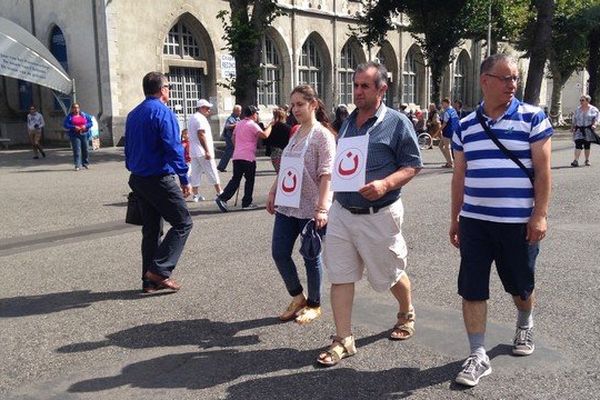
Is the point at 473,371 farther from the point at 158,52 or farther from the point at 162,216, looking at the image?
the point at 158,52

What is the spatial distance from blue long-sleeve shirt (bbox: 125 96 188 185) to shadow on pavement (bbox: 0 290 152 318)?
1159mm

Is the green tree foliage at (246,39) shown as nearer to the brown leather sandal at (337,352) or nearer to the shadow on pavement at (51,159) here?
the shadow on pavement at (51,159)

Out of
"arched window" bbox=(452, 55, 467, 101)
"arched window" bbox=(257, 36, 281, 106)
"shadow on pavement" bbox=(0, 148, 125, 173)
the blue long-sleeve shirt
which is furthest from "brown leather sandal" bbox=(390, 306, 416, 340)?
"arched window" bbox=(452, 55, 467, 101)

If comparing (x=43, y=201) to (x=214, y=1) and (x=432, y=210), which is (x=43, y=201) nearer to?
(x=432, y=210)

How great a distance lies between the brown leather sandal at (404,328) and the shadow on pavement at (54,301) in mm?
2339

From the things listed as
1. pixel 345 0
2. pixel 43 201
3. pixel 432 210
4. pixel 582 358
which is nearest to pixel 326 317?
pixel 582 358

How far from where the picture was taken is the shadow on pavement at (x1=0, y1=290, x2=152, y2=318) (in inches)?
214

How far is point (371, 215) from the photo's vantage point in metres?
4.08

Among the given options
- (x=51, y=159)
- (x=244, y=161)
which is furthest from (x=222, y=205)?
(x=51, y=159)

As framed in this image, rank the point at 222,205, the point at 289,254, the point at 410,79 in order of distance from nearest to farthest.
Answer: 1. the point at 289,254
2. the point at 222,205
3. the point at 410,79

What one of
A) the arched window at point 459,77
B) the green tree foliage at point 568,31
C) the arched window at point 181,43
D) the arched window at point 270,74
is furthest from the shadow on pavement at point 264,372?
the arched window at point 459,77

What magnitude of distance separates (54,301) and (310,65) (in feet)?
101

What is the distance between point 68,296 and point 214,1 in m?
24.5

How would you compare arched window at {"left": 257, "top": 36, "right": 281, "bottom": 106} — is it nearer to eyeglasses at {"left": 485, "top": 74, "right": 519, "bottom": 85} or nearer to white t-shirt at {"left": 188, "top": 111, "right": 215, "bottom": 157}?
white t-shirt at {"left": 188, "top": 111, "right": 215, "bottom": 157}
